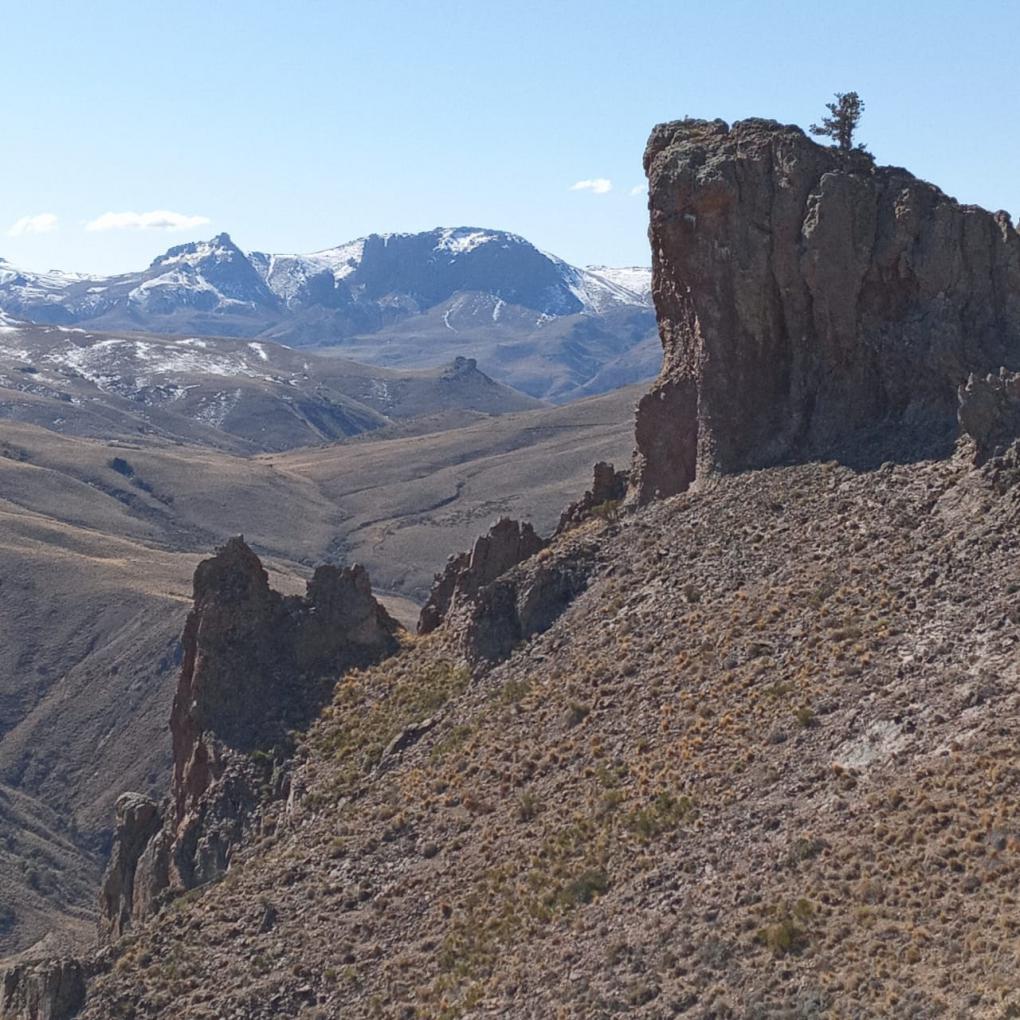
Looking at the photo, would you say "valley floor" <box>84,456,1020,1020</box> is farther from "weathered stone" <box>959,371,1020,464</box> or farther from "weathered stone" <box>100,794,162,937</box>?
"weathered stone" <box>100,794,162,937</box>

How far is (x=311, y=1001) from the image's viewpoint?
3353 cm

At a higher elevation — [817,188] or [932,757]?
[817,188]

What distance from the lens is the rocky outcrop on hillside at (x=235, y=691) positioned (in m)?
44.4

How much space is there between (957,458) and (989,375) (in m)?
1.93

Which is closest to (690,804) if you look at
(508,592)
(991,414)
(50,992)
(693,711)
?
(693,711)

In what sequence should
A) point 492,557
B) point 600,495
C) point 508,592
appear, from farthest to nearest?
1. point 600,495
2. point 492,557
3. point 508,592

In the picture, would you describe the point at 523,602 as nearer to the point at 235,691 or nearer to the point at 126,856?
the point at 235,691

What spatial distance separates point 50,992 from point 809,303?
23.9 meters

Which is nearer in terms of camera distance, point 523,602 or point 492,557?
point 523,602

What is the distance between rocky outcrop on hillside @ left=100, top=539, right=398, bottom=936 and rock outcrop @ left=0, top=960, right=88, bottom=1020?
4918 mm

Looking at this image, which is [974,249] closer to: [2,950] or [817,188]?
[817,188]

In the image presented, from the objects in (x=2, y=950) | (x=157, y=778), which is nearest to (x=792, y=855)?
(x=2, y=950)

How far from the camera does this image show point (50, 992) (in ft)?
123

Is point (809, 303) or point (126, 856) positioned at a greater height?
point (809, 303)
